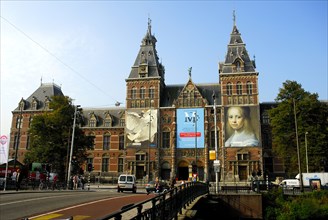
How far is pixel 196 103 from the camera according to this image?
51.3 meters

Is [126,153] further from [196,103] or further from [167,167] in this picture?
[196,103]

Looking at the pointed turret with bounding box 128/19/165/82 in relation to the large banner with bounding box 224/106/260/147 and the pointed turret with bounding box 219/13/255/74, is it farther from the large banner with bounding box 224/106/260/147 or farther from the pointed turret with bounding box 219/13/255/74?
the large banner with bounding box 224/106/260/147

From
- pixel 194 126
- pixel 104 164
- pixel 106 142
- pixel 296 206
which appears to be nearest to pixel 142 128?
pixel 194 126

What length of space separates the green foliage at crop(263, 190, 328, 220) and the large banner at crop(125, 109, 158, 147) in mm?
25210

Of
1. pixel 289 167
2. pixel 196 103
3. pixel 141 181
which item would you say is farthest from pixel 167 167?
pixel 289 167

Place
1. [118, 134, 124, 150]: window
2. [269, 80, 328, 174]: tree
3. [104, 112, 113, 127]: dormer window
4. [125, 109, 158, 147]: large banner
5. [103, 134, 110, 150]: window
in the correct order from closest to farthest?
[269, 80, 328, 174]: tree, [125, 109, 158, 147]: large banner, [118, 134, 124, 150]: window, [103, 134, 110, 150]: window, [104, 112, 113, 127]: dormer window

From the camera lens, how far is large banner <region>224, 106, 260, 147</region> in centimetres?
4638

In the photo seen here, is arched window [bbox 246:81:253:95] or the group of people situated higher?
arched window [bbox 246:81:253:95]

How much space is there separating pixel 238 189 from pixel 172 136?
22869mm

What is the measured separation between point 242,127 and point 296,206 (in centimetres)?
2308

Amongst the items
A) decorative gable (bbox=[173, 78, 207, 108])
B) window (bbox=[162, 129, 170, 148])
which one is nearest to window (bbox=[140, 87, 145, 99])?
decorative gable (bbox=[173, 78, 207, 108])

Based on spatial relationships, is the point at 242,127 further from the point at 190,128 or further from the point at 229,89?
the point at 190,128

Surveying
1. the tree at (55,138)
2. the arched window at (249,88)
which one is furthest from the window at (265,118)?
the tree at (55,138)

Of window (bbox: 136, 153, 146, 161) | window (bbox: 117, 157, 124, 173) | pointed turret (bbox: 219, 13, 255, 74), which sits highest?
pointed turret (bbox: 219, 13, 255, 74)
